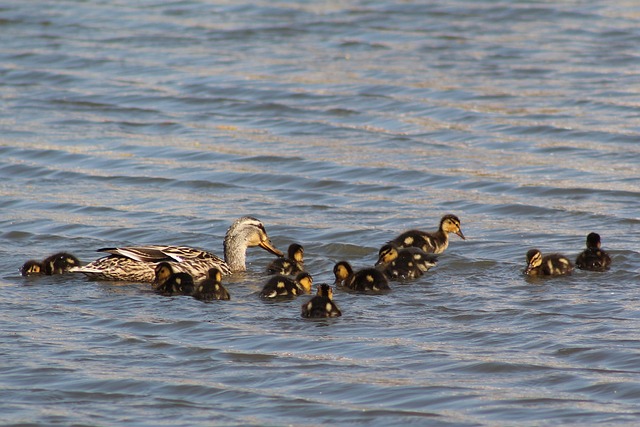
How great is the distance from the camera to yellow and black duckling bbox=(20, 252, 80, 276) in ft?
31.3

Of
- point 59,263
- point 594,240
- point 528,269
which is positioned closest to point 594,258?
point 594,240

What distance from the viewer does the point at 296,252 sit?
9.97 m

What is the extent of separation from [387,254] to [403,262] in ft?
0.81

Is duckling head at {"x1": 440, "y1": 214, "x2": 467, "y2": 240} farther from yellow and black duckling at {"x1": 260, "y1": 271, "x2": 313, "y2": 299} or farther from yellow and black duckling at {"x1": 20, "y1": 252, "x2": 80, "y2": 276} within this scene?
yellow and black duckling at {"x1": 20, "y1": 252, "x2": 80, "y2": 276}

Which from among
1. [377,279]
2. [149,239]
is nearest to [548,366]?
[377,279]

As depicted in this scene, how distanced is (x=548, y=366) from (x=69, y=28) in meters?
14.6

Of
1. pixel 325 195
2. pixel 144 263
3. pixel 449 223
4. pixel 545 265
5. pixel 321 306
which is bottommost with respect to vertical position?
pixel 321 306

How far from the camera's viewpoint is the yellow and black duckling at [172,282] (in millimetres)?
9133

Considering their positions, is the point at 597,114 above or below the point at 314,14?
below

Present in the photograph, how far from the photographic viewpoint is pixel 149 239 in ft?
36.0

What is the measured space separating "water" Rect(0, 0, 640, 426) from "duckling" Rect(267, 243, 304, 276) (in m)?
0.28

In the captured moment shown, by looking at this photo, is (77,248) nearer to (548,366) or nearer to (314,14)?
(548,366)

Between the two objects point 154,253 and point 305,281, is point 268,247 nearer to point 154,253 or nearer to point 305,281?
point 154,253

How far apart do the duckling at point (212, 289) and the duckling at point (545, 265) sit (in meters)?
2.10
